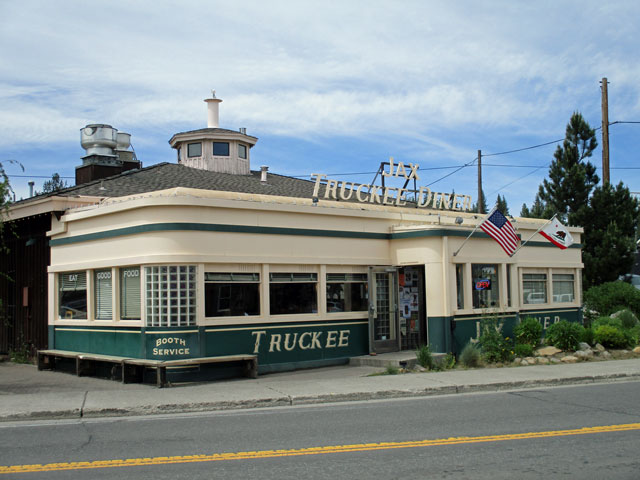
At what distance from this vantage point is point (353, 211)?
57.0 ft

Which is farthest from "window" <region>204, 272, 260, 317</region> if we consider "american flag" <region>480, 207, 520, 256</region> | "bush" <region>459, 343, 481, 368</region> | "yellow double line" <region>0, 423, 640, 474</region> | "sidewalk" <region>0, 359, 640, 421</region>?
"yellow double line" <region>0, 423, 640, 474</region>

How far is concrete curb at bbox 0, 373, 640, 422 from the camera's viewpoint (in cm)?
1085

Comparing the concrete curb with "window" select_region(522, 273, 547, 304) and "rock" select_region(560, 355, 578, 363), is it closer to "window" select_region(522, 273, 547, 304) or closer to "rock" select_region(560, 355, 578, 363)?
"rock" select_region(560, 355, 578, 363)

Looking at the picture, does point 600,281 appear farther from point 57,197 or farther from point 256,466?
point 256,466

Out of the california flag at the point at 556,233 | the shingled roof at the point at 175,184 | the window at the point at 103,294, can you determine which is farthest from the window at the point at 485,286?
the window at the point at 103,294

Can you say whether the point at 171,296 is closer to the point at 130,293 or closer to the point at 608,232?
the point at 130,293

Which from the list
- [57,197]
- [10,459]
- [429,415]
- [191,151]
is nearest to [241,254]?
[57,197]

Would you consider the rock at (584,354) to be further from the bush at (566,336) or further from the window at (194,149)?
the window at (194,149)

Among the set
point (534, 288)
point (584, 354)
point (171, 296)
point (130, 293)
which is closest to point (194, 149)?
point (130, 293)

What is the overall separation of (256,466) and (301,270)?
29.7ft

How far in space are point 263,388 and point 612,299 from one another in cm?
1752

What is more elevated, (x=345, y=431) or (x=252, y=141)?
(x=252, y=141)

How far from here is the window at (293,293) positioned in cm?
1573

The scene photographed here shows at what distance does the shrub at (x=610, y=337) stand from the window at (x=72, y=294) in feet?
42.8
